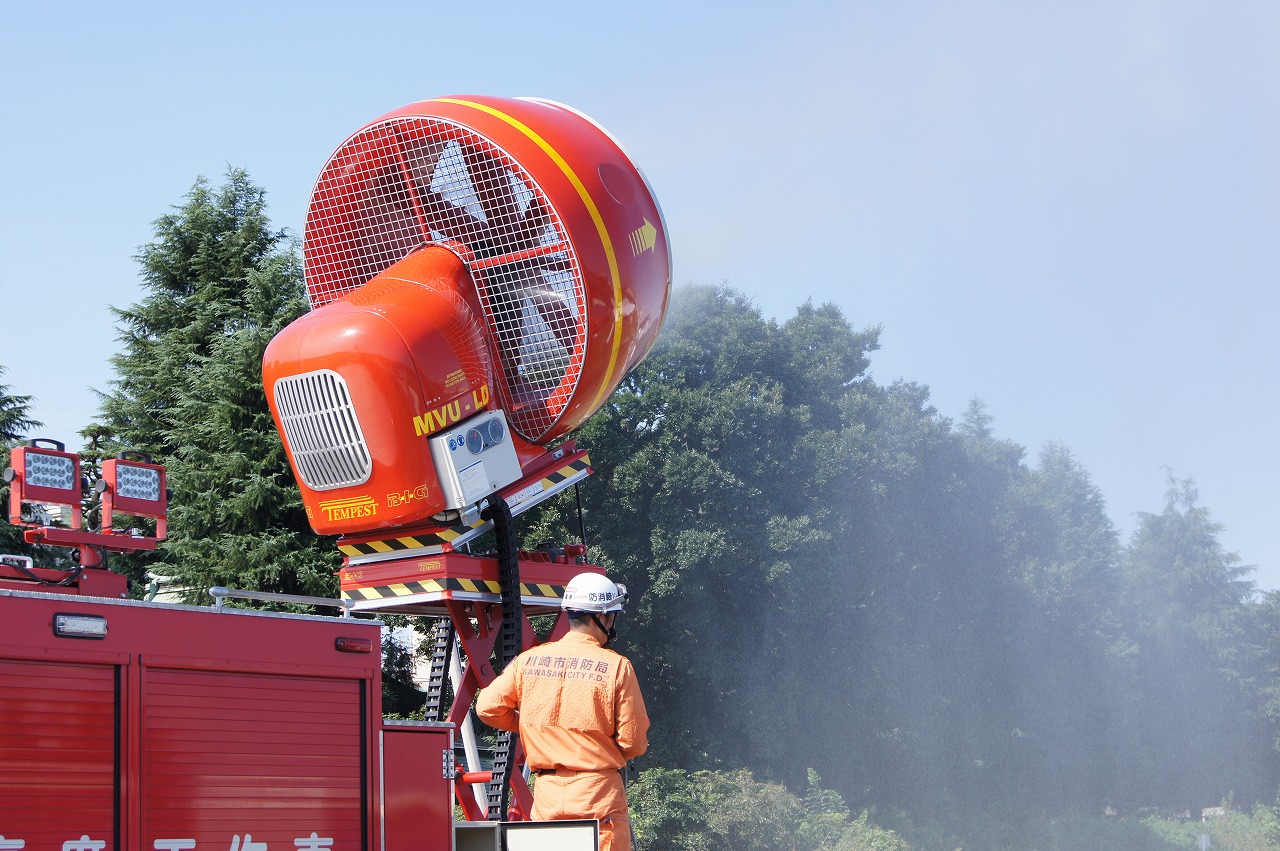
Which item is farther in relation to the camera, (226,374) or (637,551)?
(637,551)

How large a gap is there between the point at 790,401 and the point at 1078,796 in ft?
36.5

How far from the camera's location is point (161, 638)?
4902 mm

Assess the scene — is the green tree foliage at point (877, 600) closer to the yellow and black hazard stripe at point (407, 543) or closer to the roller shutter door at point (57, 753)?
the yellow and black hazard stripe at point (407, 543)

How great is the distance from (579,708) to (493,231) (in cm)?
432

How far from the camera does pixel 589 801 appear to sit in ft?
16.0

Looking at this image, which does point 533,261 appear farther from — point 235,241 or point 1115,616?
point 1115,616

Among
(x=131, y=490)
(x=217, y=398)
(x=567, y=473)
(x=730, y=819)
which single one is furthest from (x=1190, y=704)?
(x=131, y=490)

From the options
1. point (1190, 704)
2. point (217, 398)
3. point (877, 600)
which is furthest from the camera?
point (1190, 704)

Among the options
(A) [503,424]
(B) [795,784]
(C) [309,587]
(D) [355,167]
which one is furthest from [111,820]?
(B) [795,784]

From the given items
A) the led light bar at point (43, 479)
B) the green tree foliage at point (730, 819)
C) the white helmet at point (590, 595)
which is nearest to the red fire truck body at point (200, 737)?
the white helmet at point (590, 595)

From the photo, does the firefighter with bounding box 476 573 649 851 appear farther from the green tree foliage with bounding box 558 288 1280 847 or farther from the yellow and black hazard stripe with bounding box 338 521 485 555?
the green tree foliage with bounding box 558 288 1280 847

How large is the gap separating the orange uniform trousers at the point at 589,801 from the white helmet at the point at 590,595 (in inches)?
21.6

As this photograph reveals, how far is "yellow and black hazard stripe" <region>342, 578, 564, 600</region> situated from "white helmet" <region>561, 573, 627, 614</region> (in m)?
3.35

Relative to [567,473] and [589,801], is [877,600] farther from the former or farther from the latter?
[589,801]
